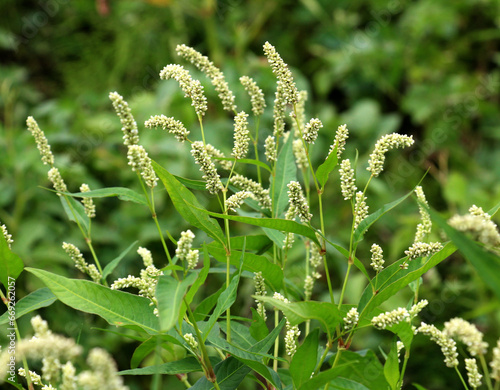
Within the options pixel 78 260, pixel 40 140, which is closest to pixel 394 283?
pixel 78 260

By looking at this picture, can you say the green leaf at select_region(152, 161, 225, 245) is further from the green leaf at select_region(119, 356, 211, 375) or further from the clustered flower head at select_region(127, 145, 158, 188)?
the green leaf at select_region(119, 356, 211, 375)

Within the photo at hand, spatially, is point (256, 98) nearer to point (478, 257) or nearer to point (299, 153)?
point (299, 153)

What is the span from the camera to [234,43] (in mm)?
3508

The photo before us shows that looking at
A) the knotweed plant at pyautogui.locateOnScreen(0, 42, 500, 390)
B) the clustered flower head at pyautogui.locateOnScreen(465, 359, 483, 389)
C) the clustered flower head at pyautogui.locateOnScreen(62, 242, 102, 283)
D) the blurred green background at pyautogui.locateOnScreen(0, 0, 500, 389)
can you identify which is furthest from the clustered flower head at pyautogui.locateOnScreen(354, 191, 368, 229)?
the blurred green background at pyautogui.locateOnScreen(0, 0, 500, 389)

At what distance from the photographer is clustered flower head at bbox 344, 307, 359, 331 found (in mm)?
654

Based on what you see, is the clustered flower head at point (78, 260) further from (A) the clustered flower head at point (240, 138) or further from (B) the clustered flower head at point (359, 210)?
(B) the clustered flower head at point (359, 210)

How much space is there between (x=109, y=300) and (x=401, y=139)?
0.43 m

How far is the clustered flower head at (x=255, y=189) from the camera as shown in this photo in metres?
0.85

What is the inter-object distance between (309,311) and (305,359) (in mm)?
79

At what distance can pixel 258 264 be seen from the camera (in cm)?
76

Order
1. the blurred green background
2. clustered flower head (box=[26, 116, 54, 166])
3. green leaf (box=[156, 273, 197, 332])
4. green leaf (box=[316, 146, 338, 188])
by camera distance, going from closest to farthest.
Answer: green leaf (box=[156, 273, 197, 332]) < green leaf (box=[316, 146, 338, 188]) < clustered flower head (box=[26, 116, 54, 166]) < the blurred green background

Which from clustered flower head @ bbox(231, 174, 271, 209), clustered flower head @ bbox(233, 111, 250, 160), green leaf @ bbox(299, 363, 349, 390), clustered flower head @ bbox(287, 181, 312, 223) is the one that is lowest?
green leaf @ bbox(299, 363, 349, 390)

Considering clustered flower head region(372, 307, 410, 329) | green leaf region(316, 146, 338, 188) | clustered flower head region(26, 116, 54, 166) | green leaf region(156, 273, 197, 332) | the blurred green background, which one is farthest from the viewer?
the blurred green background

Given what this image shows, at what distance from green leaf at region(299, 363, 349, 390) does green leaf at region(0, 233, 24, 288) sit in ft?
1.35
